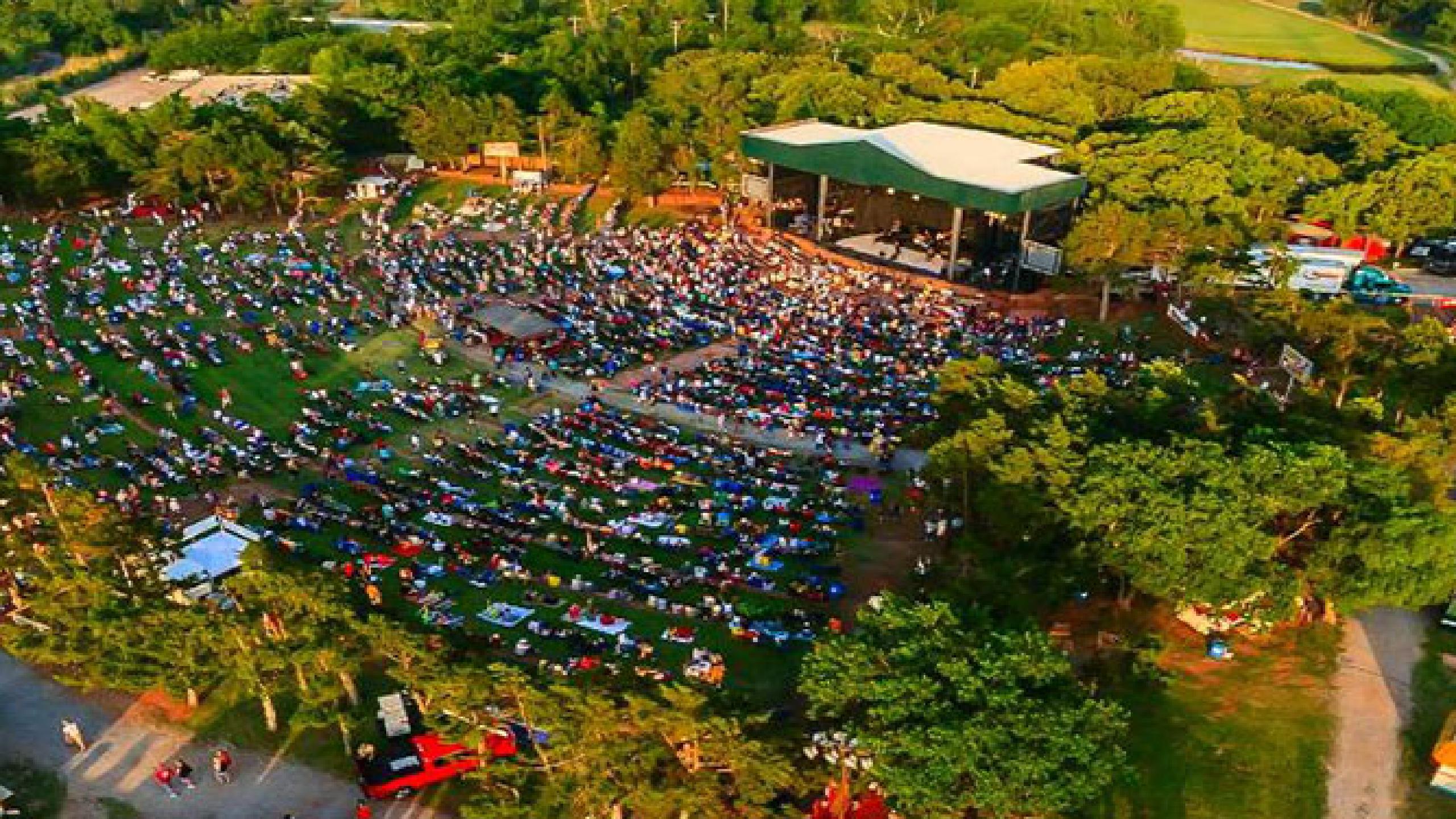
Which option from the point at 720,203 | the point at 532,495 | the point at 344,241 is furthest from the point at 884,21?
the point at 532,495

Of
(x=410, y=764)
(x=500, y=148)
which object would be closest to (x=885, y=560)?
(x=410, y=764)

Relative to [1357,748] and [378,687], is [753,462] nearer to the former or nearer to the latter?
[378,687]

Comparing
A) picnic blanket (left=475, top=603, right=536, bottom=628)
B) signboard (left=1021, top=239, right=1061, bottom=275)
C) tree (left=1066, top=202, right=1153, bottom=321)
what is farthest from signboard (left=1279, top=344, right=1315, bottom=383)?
picnic blanket (left=475, top=603, right=536, bottom=628)

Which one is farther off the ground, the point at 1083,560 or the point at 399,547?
the point at 1083,560

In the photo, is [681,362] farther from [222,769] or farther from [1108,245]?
[222,769]

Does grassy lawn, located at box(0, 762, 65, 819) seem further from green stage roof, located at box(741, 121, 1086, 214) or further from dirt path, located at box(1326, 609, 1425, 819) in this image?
green stage roof, located at box(741, 121, 1086, 214)

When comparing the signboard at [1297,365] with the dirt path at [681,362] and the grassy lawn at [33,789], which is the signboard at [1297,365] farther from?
the grassy lawn at [33,789]
